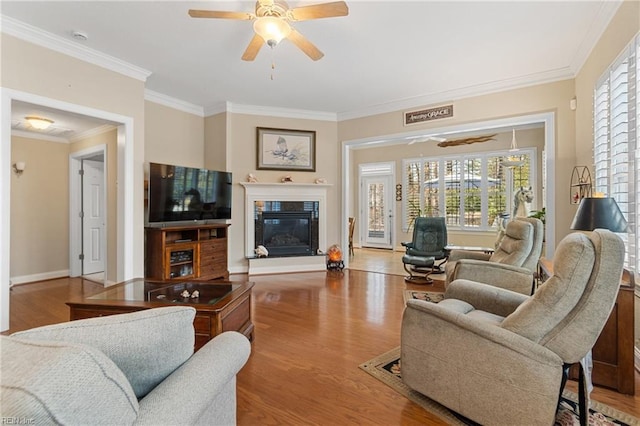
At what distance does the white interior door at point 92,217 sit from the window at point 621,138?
7.19 metres

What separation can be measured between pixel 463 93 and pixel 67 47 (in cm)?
505

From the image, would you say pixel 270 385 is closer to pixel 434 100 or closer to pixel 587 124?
pixel 587 124

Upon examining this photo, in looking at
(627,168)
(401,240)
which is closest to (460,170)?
(401,240)

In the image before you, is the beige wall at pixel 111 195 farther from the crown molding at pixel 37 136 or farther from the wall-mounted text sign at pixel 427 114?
the wall-mounted text sign at pixel 427 114

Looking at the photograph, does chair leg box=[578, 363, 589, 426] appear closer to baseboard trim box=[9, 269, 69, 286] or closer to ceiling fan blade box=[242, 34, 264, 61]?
ceiling fan blade box=[242, 34, 264, 61]

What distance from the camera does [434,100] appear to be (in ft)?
16.0

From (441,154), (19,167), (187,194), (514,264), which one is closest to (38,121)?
(19,167)

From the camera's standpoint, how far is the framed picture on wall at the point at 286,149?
5578mm

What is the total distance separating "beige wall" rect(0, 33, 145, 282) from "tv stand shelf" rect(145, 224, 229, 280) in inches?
9.3

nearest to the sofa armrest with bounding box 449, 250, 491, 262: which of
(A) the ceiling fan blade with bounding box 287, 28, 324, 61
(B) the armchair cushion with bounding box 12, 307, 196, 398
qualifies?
(A) the ceiling fan blade with bounding box 287, 28, 324, 61

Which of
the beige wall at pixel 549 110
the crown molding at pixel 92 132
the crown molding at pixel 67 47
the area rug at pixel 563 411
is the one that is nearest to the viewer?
the area rug at pixel 563 411

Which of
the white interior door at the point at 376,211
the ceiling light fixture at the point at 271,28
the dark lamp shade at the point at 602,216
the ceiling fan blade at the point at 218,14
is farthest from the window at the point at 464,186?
the ceiling fan blade at the point at 218,14

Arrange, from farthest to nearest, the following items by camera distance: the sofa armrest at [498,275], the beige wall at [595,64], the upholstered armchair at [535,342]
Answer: the sofa armrest at [498,275]
the beige wall at [595,64]
the upholstered armchair at [535,342]

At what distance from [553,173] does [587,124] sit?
0.79 meters
